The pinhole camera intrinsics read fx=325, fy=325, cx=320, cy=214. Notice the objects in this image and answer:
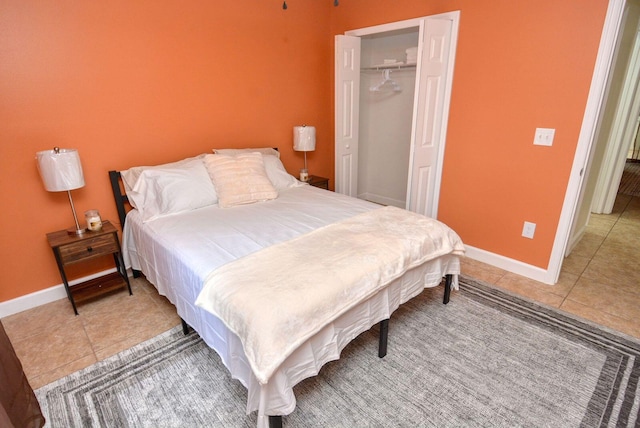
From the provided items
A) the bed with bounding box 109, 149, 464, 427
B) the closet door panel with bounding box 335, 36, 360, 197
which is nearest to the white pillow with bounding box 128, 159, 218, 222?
the bed with bounding box 109, 149, 464, 427

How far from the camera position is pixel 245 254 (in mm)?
1821

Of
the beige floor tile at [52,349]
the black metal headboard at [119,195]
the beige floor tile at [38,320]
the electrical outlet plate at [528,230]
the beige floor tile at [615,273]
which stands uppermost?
the black metal headboard at [119,195]

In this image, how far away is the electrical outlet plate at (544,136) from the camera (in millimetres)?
2496

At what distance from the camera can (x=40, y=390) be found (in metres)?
1.77

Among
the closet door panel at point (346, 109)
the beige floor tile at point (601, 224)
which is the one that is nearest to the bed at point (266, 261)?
the closet door panel at point (346, 109)

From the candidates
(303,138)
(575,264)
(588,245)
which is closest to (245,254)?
(303,138)

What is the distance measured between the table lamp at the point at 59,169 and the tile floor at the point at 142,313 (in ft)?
3.06

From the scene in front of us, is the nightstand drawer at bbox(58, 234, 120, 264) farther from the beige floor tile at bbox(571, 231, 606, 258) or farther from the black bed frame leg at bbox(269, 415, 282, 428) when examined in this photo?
the beige floor tile at bbox(571, 231, 606, 258)

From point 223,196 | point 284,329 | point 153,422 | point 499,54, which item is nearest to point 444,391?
point 284,329

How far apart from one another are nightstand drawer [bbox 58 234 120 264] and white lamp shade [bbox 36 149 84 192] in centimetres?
40

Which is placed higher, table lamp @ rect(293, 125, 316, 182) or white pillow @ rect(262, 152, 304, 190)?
table lamp @ rect(293, 125, 316, 182)

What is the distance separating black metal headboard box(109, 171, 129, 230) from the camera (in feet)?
8.61

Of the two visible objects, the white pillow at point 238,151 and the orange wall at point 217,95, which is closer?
the orange wall at point 217,95

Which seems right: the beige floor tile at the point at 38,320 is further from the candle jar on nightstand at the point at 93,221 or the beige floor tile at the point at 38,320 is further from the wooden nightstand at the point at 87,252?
the candle jar on nightstand at the point at 93,221
